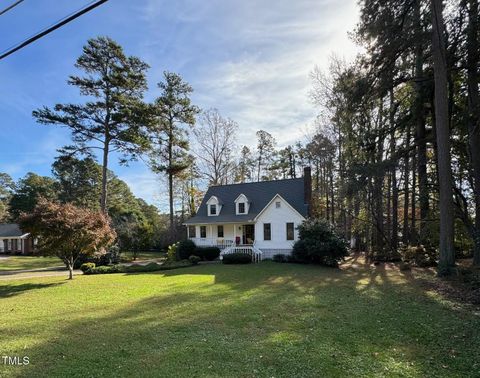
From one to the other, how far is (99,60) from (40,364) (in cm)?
2550

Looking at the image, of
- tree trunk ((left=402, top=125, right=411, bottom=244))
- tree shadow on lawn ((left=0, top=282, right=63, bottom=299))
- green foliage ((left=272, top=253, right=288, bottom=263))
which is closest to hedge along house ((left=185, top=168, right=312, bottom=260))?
green foliage ((left=272, top=253, right=288, bottom=263))

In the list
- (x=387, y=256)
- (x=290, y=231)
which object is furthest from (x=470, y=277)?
(x=290, y=231)

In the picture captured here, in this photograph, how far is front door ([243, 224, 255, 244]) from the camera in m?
27.6

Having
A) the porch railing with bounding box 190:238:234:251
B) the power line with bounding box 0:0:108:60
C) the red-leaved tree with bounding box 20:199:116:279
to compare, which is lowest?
the porch railing with bounding box 190:238:234:251

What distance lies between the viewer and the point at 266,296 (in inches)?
417

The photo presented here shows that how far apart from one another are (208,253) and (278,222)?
20.5ft

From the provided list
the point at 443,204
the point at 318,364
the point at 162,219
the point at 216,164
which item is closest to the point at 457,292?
the point at 443,204

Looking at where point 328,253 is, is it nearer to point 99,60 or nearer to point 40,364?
point 40,364

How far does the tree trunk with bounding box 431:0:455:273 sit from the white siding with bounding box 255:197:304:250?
11633 millimetres

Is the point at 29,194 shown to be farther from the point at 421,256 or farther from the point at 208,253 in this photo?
the point at 421,256

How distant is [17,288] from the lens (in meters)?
14.0

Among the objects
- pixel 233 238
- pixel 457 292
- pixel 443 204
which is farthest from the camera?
pixel 233 238

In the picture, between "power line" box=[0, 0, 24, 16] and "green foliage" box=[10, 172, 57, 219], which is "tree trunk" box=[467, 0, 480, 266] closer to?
"power line" box=[0, 0, 24, 16]

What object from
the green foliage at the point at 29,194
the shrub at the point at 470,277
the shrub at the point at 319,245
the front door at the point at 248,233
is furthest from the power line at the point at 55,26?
the green foliage at the point at 29,194
